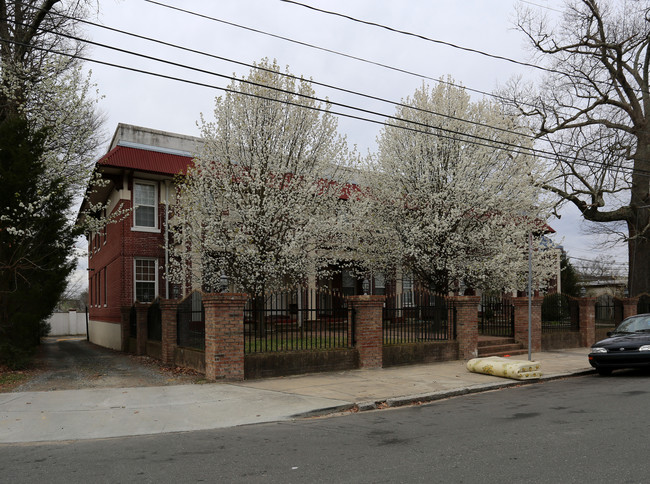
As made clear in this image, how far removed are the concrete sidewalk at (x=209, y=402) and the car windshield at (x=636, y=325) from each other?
9.06 ft

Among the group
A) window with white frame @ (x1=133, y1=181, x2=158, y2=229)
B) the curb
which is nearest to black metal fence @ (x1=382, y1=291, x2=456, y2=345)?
the curb

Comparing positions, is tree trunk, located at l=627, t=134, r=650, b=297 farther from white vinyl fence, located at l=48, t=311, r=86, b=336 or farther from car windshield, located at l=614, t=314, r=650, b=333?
white vinyl fence, located at l=48, t=311, r=86, b=336

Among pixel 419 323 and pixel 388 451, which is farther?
pixel 419 323

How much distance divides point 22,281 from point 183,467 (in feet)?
33.8

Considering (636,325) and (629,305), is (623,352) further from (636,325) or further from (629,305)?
(629,305)

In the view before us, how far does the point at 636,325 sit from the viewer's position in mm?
13766

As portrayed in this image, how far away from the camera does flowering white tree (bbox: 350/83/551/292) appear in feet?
57.0

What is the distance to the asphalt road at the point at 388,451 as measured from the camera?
17.0ft

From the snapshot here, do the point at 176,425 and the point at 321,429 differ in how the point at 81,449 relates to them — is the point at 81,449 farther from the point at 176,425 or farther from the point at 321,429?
the point at 321,429

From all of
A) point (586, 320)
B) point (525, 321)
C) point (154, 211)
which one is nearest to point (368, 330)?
point (525, 321)

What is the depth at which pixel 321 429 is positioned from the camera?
7.52m

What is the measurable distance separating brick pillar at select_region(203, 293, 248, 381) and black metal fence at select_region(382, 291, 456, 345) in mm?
4424

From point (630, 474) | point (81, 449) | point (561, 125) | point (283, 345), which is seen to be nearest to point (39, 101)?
point (283, 345)

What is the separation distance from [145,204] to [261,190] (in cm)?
796
